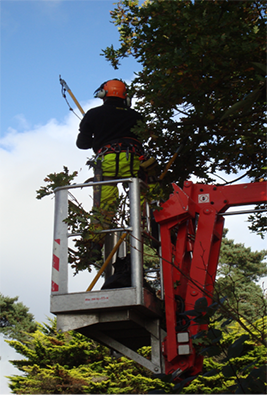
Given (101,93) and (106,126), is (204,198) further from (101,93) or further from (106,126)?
(101,93)

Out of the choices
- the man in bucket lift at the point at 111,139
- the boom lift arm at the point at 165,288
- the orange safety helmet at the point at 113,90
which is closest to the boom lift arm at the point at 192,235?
the boom lift arm at the point at 165,288

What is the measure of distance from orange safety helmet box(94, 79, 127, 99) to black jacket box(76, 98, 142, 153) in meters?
0.23

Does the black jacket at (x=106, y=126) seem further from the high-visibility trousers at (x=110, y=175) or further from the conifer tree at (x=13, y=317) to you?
the conifer tree at (x=13, y=317)

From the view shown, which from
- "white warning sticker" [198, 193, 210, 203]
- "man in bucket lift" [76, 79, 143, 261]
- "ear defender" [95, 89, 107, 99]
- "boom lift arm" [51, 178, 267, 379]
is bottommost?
"boom lift arm" [51, 178, 267, 379]

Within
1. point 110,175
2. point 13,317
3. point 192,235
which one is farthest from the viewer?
point 13,317

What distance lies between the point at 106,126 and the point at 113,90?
2.40 feet

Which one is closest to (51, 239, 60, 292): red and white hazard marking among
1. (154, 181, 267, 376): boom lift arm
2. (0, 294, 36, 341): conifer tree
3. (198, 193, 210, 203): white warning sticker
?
(154, 181, 267, 376): boom lift arm

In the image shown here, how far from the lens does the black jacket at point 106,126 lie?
6309 mm

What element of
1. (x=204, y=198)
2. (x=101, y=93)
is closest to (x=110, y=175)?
(x=204, y=198)

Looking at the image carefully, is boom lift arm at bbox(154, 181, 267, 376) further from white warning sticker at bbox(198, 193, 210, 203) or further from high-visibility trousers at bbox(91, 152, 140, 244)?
high-visibility trousers at bbox(91, 152, 140, 244)

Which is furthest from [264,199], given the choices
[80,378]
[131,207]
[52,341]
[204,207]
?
[52,341]

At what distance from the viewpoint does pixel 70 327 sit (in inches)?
195

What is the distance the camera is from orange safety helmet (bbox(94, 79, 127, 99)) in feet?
22.3

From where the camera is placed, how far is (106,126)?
20.9 ft
